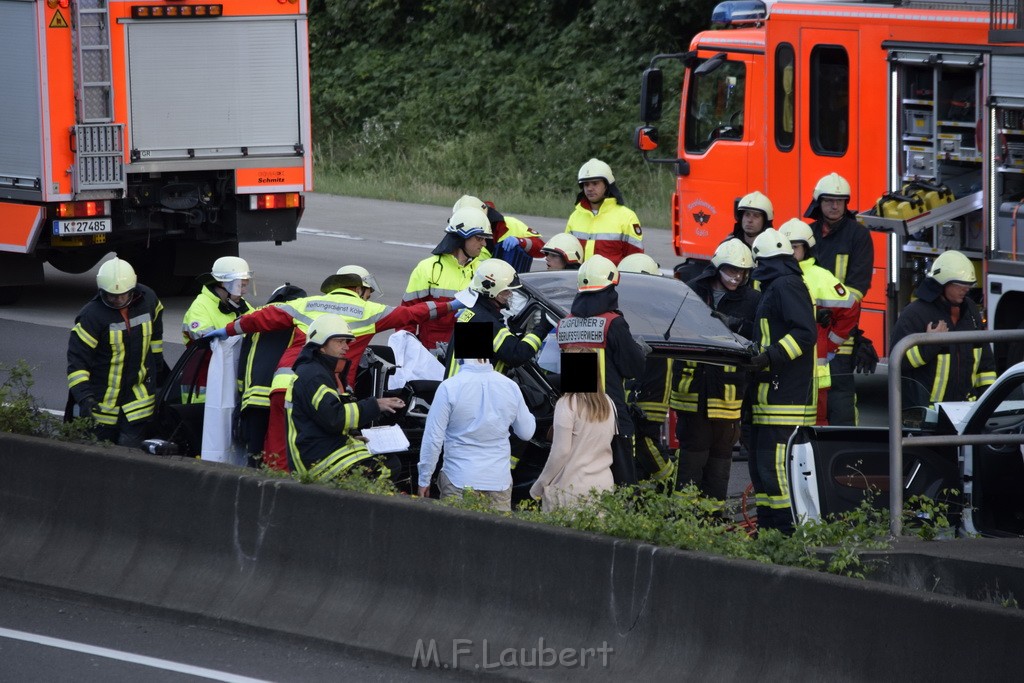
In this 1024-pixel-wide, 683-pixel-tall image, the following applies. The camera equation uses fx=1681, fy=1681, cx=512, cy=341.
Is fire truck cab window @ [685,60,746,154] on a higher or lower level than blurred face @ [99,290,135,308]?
higher

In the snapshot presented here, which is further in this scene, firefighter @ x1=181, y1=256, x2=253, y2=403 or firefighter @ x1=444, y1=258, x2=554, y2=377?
firefighter @ x1=181, y1=256, x2=253, y2=403

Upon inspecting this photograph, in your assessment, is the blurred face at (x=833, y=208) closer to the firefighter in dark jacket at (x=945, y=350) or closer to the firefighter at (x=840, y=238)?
the firefighter at (x=840, y=238)

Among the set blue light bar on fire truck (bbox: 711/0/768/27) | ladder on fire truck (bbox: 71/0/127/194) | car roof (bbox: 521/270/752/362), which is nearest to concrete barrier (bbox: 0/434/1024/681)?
car roof (bbox: 521/270/752/362)

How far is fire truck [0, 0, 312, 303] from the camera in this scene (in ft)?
49.3

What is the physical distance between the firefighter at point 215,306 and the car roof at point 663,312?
1.63 metres

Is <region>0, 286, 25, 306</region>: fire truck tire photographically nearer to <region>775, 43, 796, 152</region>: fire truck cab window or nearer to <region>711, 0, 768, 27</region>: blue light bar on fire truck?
<region>711, 0, 768, 27</region>: blue light bar on fire truck

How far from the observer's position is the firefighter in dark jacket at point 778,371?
29.2ft

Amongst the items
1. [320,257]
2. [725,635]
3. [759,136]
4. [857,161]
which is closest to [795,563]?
[725,635]

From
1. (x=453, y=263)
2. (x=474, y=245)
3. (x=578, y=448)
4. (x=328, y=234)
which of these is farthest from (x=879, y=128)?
(x=328, y=234)

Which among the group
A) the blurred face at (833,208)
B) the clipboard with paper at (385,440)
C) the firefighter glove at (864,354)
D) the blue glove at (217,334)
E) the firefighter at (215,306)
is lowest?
the clipboard with paper at (385,440)

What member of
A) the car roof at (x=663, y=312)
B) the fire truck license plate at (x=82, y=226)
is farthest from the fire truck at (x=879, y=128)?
the fire truck license plate at (x=82, y=226)

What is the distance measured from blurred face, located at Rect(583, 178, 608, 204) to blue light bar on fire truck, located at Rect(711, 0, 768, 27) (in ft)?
8.98

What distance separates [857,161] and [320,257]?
27.8 feet

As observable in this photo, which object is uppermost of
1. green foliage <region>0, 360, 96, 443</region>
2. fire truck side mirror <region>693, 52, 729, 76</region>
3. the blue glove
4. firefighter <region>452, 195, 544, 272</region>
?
Answer: fire truck side mirror <region>693, 52, 729, 76</region>
